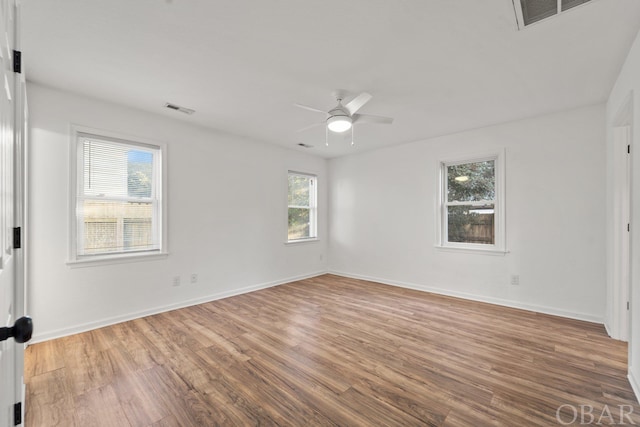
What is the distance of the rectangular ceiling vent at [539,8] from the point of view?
69.7 inches

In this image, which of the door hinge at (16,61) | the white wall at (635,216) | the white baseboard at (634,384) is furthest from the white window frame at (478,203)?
the door hinge at (16,61)

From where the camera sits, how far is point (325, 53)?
7.55 feet

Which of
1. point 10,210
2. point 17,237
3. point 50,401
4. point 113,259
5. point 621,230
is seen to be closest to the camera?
point 10,210

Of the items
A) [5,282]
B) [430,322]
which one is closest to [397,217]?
[430,322]

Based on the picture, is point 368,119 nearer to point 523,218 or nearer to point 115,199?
point 523,218

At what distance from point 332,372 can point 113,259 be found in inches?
110

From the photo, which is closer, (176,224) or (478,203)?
(176,224)

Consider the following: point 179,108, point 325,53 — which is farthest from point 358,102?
point 179,108

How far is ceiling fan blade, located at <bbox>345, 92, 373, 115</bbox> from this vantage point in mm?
2569

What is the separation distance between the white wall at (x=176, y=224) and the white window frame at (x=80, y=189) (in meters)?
0.06

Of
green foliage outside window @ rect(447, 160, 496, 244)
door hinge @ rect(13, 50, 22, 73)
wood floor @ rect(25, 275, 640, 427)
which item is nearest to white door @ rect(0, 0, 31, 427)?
door hinge @ rect(13, 50, 22, 73)

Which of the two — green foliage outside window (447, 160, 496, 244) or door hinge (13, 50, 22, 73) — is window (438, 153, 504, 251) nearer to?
green foliage outside window (447, 160, 496, 244)

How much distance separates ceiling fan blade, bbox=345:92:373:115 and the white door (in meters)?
2.20

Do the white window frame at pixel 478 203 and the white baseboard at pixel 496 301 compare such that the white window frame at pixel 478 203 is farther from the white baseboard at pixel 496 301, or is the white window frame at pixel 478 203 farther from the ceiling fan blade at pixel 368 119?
the ceiling fan blade at pixel 368 119
